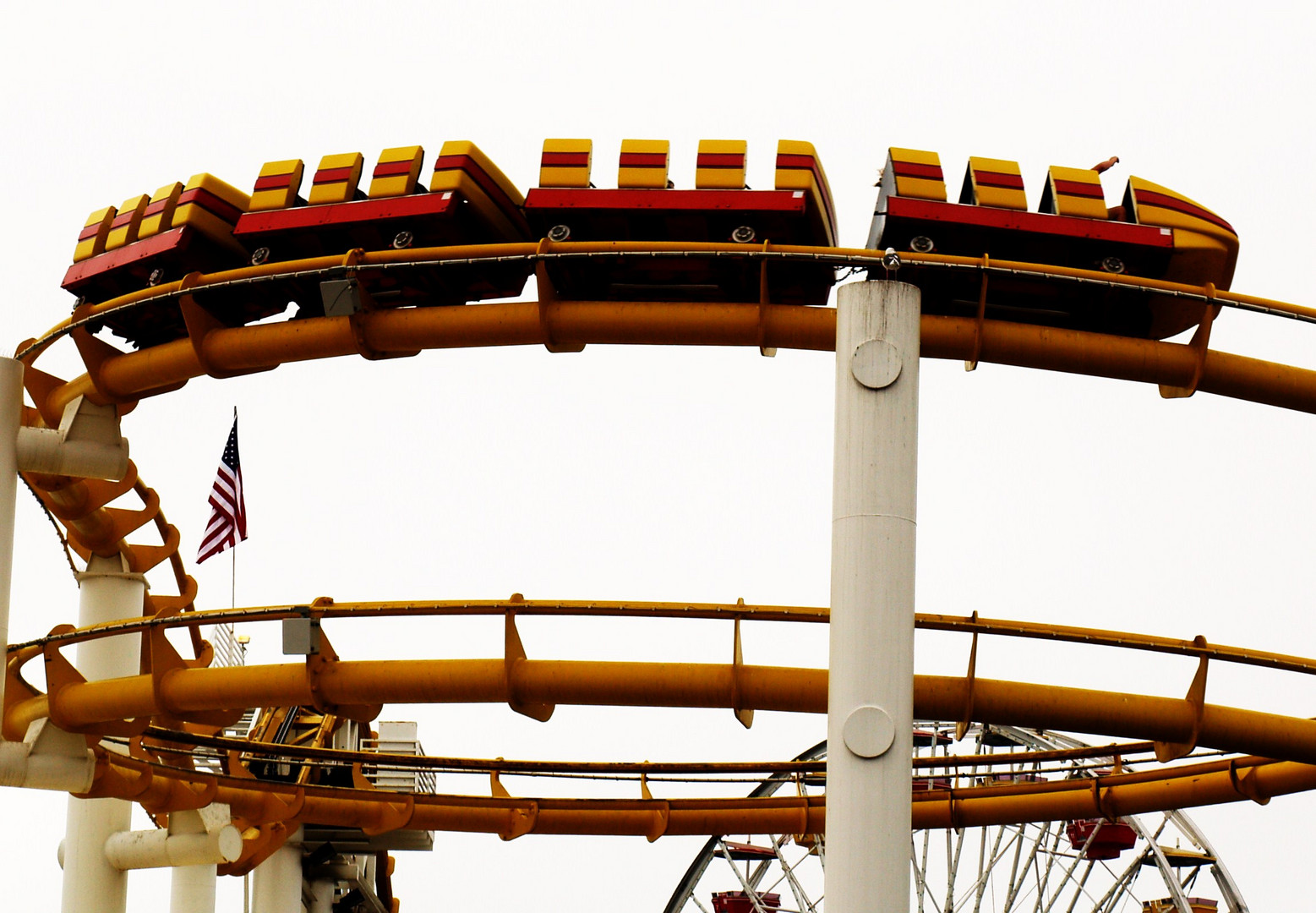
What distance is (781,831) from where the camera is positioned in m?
21.9

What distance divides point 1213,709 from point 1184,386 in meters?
2.92

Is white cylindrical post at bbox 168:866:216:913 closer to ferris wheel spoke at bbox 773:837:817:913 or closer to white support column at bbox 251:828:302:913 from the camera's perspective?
white support column at bbox 251:828:302:913

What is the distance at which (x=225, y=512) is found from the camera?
22125mm

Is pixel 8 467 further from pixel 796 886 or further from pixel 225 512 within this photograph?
pixel 796 886

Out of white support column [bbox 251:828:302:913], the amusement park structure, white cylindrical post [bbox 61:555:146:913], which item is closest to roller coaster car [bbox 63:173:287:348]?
the amusement park structure

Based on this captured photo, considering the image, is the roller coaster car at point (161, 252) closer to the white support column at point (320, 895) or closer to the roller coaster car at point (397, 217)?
the roller coaster car at point (397, 217)

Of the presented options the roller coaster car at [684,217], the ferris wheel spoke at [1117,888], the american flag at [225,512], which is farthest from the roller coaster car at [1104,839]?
the roller coaster car at [684,217]

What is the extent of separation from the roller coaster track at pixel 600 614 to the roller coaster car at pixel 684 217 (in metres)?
0.49

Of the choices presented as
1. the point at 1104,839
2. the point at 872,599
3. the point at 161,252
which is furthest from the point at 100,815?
the point at 1104,839

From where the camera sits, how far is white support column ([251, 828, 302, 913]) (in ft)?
90.1

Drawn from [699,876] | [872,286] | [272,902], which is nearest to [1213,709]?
[872,286]

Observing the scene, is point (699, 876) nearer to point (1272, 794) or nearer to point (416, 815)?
point (416, 815)

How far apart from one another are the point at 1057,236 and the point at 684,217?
3.33 m

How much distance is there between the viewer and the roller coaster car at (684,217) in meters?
17.1
